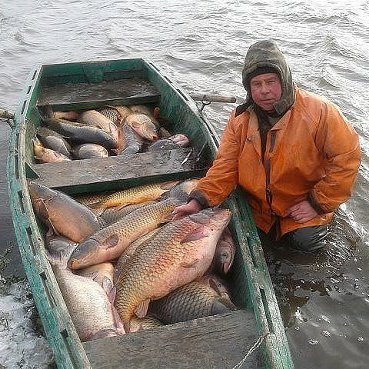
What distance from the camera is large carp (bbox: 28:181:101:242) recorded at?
463cm

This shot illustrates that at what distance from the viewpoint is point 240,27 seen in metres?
14.5

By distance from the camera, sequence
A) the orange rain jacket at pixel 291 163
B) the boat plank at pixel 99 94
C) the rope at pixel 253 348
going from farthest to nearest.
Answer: the boat plank at pixel 99 94 < the orange rain jacket at pixel 291 163 < the rope at pixel 253 348

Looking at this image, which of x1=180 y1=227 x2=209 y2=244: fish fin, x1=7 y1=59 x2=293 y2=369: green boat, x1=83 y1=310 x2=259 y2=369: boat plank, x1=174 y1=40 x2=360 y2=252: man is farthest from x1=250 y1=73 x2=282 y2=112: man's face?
x1=83 y1=310 x2=259 y2=369: boat plank

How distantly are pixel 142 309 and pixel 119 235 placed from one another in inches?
31.9

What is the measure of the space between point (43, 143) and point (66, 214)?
1.93 meters

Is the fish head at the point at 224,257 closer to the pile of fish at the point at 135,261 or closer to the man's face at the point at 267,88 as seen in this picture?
the pile of fish at the point at 135,261

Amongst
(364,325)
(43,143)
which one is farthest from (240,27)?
(364,325)

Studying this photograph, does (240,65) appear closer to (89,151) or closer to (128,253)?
(89,151)

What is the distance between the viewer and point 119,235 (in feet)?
14.4

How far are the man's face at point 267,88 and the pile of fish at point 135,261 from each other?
100 cm

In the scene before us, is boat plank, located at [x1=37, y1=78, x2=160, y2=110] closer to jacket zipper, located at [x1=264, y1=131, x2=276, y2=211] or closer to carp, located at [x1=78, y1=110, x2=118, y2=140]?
carp, located at [x1=78, y1=110, x2=118, y2=140]

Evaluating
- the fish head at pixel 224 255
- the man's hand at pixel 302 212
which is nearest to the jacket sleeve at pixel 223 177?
the fish head at pixel 224 255

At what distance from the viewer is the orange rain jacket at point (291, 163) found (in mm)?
4289

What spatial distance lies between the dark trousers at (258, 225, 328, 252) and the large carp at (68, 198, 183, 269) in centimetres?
111
